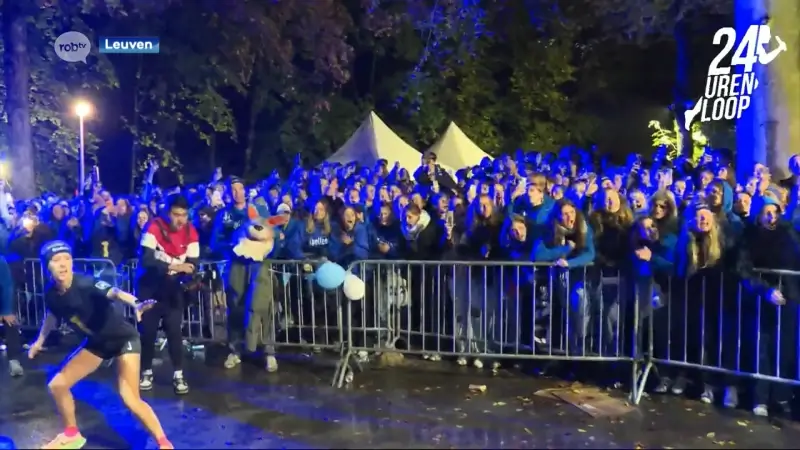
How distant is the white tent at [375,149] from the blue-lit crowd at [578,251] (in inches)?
296

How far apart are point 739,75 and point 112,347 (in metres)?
8.42

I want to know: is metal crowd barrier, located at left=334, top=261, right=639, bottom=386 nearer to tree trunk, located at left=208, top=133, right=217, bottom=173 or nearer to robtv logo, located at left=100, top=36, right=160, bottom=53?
robtv logo, located at left=100, top=36, right=160, bottom=53

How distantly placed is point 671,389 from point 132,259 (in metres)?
6.46

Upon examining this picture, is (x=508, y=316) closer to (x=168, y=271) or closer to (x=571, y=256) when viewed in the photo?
(x=571, y=256)

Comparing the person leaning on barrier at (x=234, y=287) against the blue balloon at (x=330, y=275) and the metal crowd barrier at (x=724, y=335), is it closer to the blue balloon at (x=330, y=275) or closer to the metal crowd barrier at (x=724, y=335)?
the blue balloon at (x=330, y=275)

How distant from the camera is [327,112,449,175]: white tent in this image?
741 inches

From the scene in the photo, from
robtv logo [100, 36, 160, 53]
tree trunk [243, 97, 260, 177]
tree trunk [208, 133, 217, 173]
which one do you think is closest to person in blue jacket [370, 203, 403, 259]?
robtv logo [100, 36, 160, 53]

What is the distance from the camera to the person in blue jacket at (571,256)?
790 cm

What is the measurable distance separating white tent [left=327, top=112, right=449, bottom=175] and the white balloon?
10.7 meters

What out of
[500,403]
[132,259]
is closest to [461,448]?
[500,403]

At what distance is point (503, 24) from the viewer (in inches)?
1065

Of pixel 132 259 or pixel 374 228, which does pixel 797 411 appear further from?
pixel 132 259

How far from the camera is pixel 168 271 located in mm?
7891

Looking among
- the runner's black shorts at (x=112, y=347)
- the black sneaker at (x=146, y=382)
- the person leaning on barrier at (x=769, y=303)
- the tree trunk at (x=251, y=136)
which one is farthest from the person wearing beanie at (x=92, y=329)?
the tree trunk at (x=251, y=136)
